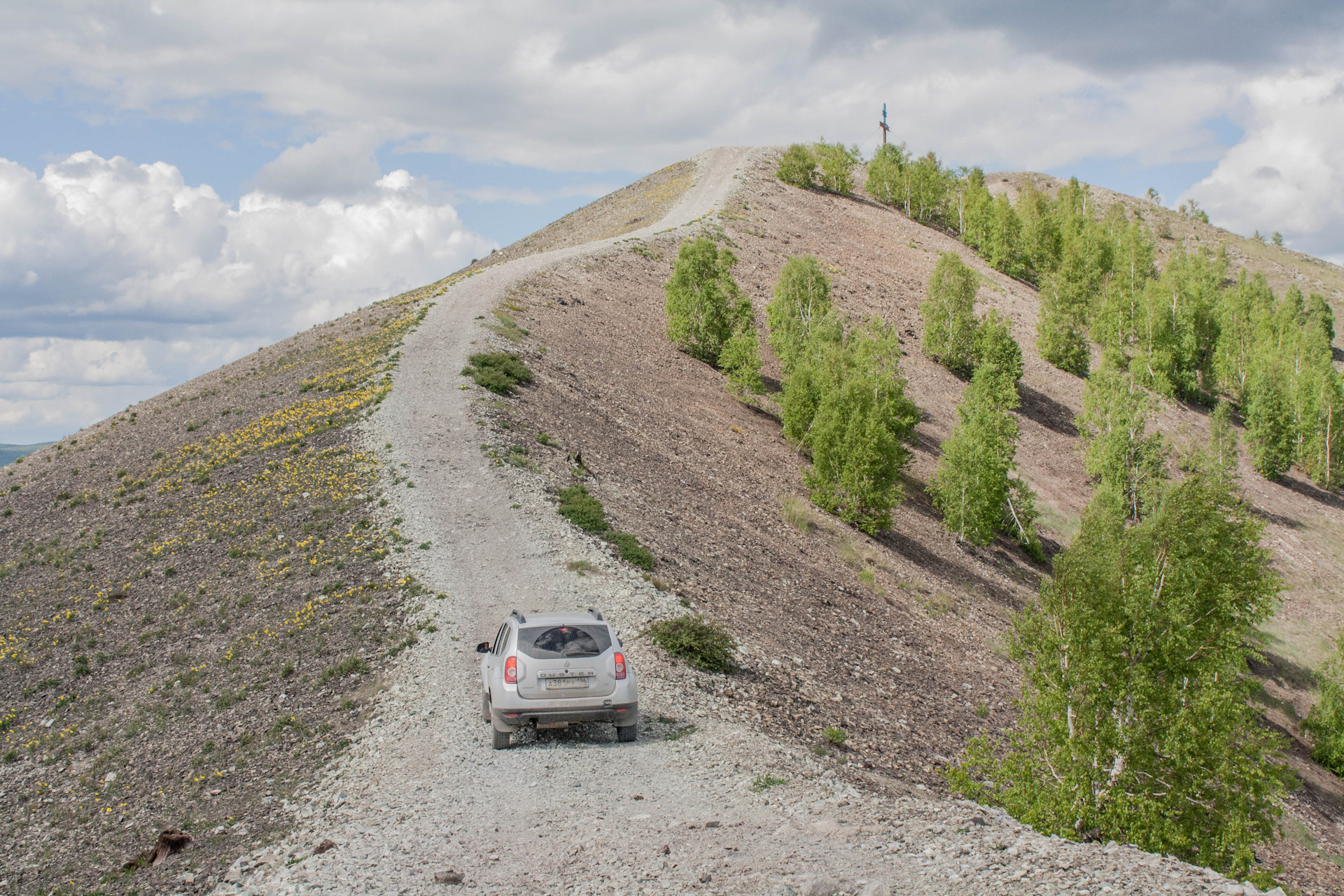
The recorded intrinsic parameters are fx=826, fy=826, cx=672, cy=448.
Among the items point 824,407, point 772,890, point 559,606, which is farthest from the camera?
point 824,407

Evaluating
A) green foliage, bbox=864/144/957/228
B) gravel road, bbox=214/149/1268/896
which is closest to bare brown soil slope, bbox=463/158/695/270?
green foliage, bbox=864/144/957/228

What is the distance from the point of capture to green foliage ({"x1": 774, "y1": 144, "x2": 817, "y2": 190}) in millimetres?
97250

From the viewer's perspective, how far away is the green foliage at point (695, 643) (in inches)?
697

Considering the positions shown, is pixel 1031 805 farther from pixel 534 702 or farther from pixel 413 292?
pixel 413 292

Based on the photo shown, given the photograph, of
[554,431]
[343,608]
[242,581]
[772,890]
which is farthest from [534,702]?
[554,431]

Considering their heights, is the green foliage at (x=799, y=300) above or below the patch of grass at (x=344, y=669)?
above

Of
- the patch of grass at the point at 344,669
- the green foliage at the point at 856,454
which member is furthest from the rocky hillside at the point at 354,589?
the green foliage at the point at 856,454

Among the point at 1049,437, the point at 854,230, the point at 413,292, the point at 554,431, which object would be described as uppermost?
the point at 854,230

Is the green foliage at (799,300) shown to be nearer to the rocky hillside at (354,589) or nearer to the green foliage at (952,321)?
the rocky hillside at (354,589)

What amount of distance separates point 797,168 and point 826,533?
74.2m

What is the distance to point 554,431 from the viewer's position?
108 feet

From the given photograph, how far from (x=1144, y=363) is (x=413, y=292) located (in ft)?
201

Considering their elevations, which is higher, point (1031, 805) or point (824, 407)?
point (824, 407)

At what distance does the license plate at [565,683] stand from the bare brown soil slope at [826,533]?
447 cm
